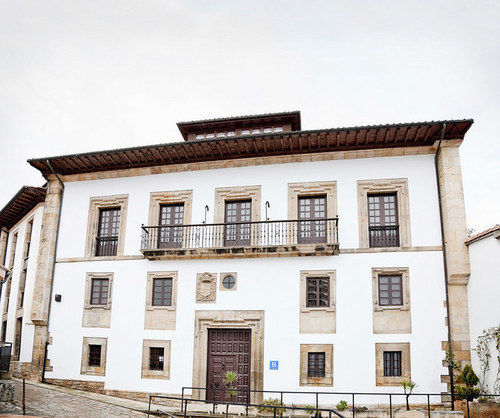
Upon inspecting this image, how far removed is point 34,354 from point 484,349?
42.9 feet

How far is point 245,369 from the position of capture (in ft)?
47.4

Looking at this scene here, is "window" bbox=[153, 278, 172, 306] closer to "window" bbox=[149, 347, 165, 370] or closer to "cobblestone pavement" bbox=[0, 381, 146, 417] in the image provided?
"window" bbox=[149, 347, 165, 370]

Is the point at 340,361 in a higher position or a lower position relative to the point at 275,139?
lower

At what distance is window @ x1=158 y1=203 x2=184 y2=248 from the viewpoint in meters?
15.9

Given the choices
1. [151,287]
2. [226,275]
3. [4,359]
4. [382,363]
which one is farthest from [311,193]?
[4,359]

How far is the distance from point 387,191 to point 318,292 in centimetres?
353

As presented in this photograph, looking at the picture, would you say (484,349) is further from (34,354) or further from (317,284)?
(34,354)

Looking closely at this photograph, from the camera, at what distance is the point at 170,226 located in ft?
51.0

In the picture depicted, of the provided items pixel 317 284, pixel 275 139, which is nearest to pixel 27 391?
pixel 317 284

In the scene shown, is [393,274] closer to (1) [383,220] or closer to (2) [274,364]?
(1) [383,220]

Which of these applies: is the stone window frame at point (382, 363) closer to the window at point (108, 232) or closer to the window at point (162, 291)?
the window at point (162, 291)

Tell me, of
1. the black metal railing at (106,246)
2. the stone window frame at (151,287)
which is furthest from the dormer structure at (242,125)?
the stone window frame at (151,287)

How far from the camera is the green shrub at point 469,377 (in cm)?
1243

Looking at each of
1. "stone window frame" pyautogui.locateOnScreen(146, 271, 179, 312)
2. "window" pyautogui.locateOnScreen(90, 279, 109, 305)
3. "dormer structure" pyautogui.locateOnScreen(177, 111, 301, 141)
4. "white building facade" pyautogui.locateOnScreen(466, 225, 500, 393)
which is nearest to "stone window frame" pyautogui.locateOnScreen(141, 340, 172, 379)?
"stone window frame" pyautogui.locateOnScreen(146, 271, 179, 312)
